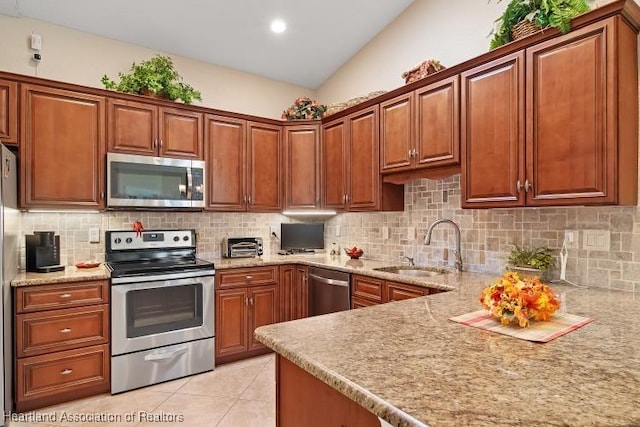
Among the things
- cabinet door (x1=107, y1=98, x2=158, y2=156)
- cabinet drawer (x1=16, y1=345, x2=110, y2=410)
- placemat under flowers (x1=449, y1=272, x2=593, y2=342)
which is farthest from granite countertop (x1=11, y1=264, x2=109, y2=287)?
placemat under flowers (x1=449, y1=272, x2=593, y2=342)

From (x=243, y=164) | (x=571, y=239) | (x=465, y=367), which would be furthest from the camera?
(x=243, y=164)

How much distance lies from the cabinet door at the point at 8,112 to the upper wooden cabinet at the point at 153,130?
0.58 m

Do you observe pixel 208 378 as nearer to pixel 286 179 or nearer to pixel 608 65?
pixel 286 179

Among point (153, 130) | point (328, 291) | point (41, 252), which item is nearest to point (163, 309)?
point (41, 252)

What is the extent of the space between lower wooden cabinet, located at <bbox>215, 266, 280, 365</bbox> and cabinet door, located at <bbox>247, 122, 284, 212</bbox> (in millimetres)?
721

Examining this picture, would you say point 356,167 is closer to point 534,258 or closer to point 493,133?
point 493,133

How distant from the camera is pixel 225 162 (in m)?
3.51

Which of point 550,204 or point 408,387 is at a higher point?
point 550,204

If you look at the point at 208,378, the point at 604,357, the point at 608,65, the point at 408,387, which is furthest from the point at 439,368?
the point at 208,378

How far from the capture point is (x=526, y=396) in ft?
2.55

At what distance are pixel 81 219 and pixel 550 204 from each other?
3.47 m

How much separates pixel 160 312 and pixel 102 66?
7.24ft

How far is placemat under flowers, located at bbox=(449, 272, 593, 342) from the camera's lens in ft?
4.01

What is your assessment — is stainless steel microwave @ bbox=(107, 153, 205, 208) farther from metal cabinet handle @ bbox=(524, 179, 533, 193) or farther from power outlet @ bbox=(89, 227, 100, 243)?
metal cabinet handle @ bbox=(524, 179, 533, 193)
